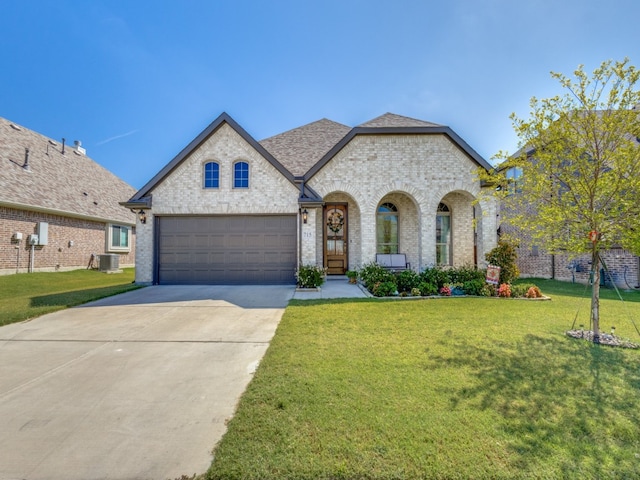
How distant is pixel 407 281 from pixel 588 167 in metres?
5.44

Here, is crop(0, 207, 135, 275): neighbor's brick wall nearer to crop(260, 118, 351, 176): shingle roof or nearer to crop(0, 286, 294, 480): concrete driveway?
crop(0, 286, 294, 480): concrete driveway

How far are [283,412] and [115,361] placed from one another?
2882mm

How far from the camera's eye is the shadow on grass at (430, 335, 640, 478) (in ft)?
7.22

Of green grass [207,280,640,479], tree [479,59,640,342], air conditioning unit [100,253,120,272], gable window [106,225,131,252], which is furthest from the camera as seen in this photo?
gable window [106,225,131,252]

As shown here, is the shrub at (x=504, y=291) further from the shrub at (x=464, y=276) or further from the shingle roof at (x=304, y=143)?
the shingle roof at (x=304, y=143)

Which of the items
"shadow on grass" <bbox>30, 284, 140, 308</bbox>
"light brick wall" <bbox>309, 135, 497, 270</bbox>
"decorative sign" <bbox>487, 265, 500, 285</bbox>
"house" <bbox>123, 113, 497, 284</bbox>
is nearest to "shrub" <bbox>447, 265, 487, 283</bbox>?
"decorative sign" <bbox>487, 265, 500, 285</bbox>

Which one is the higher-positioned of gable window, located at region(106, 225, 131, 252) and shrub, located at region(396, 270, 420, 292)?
gable window, located at region(106, 225, 131, 252)

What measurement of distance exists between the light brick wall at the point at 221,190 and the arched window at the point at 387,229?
162 inches

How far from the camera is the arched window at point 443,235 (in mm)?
12734

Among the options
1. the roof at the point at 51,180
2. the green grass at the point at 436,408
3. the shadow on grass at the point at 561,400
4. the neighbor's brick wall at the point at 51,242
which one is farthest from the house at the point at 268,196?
the roof at the point at 51,180

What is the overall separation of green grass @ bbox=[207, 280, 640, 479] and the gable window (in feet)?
64.2

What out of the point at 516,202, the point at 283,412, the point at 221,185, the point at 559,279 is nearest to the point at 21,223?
the point at 221,185

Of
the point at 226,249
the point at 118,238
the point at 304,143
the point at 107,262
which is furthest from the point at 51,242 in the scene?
the point at 304,143

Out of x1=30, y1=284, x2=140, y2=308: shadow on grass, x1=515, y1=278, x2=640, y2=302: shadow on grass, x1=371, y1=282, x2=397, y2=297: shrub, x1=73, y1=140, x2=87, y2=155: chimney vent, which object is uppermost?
x1=73, y1=140, x2=87, y2=155: chimney vent
